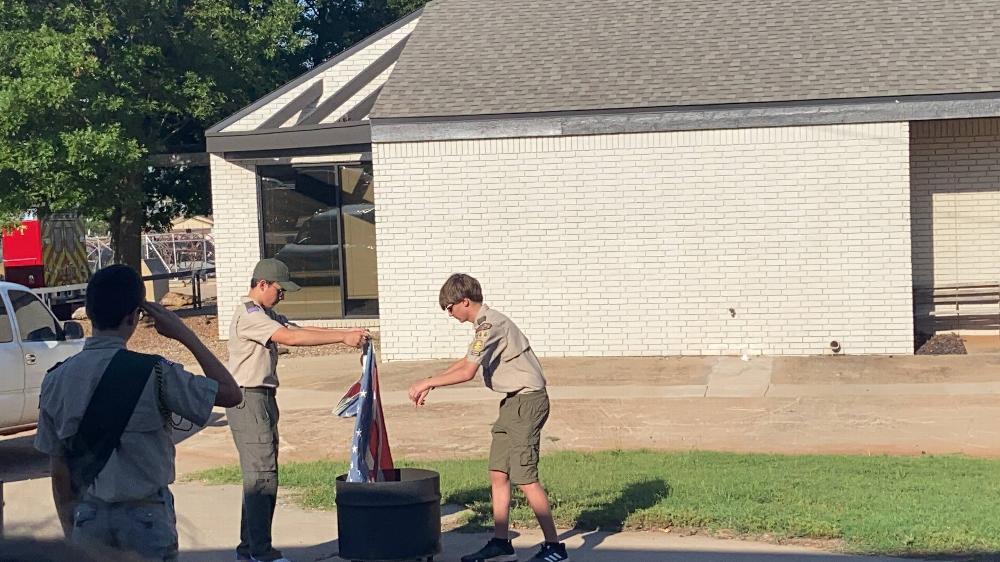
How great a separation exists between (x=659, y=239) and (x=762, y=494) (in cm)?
768

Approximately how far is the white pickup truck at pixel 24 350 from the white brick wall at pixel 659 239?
5755 mm

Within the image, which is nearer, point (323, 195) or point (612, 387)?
point (612, 387)

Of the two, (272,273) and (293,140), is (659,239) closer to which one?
(293,140)

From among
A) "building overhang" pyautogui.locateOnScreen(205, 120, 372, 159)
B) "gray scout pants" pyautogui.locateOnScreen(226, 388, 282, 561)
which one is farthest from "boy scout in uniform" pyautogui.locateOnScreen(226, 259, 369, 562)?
"building overhang" pyautogui.locateOnScreen(205, 120, 372, 159)

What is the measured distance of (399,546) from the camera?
6609 millimetres

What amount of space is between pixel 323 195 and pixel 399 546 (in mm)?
13893

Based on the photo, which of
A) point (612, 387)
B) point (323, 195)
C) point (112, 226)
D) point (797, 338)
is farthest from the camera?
point (112, 226)

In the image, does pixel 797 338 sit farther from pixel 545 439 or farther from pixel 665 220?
pixel 545 439

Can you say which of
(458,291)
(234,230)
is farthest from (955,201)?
(458,291)

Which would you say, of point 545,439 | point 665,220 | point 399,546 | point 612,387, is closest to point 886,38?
point 665,220

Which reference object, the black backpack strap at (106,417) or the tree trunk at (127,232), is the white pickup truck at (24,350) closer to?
the black backpack strap at (106,417)

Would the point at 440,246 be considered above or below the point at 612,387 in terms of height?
above

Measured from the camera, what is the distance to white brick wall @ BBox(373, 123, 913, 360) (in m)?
15.3

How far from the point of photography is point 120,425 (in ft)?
14.1
